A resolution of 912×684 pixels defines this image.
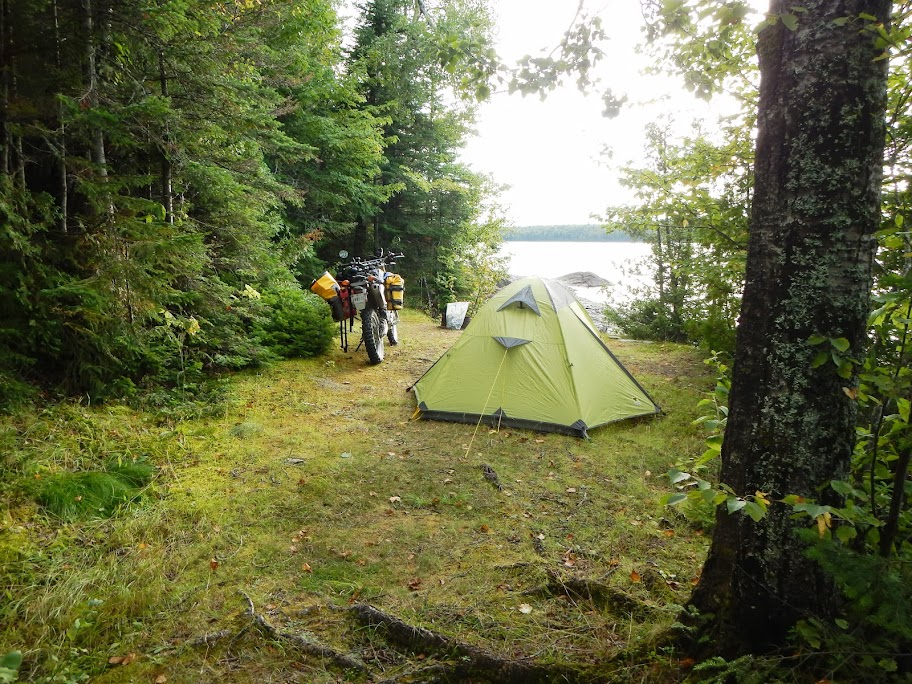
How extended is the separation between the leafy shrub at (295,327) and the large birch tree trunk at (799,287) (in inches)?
251

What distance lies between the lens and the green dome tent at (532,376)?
5391 millimetres

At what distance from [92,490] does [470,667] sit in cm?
274

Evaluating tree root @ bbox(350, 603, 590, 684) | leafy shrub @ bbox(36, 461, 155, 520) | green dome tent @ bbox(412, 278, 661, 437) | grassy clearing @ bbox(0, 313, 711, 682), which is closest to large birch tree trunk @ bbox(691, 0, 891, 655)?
grassy clearing @ bbox(0, 313, 711, 682)

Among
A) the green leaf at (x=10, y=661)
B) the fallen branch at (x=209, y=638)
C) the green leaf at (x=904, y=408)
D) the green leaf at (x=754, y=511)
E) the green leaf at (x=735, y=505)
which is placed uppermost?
the green leaf at (x=904, y=408)

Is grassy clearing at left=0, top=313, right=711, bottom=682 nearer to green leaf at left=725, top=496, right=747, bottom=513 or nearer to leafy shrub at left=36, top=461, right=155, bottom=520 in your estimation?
leafy shrub at left=36, top=461, right=155, bottom=520

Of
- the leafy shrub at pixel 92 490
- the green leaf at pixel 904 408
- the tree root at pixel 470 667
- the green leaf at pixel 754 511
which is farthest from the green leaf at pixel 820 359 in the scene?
the leafy shrub at pixel 92 490

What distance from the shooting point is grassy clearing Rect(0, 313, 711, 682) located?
2.25m

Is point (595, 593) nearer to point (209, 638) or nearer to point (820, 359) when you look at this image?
point (820, 359)

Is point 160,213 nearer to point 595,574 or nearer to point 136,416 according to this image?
point 136,416

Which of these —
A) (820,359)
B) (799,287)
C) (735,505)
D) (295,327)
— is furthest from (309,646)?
(295,327)

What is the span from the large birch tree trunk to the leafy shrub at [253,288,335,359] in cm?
637

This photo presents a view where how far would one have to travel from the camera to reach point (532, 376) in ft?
18.2

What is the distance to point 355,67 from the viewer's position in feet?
39.3

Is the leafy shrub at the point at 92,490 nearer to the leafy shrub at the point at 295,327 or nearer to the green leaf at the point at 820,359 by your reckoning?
the leafy shrub at the point at 295,327
